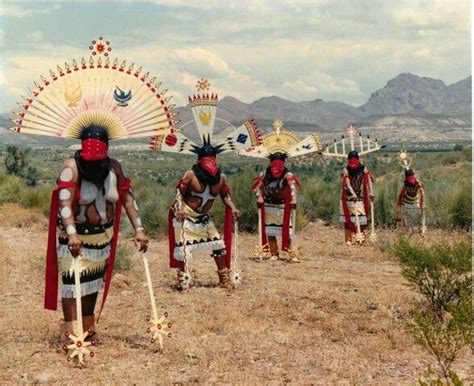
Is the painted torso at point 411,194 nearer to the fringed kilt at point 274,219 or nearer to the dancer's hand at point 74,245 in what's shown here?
the fringed kilt at point 274,219

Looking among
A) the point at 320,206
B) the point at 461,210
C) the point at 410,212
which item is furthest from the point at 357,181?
the point at 320,206

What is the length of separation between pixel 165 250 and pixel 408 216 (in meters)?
5.83

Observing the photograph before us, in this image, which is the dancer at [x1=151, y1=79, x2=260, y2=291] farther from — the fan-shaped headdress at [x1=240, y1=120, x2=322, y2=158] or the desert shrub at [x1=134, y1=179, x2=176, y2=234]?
the desert shrub at [x1=134, y1=179, x2=176, y2=234]

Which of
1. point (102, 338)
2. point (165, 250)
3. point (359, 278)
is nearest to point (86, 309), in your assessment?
point (102, 338)

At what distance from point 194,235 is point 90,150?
3.37 meters

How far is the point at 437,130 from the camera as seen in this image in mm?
147375

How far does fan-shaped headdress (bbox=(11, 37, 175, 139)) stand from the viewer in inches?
245

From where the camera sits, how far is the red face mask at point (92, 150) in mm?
6184

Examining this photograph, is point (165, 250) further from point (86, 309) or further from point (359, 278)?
point (86, 309)

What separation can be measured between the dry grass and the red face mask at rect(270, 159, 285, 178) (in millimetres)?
1767

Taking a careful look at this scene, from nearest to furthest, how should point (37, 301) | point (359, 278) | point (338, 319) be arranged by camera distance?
1. point (338, 319)
2. point (37, 301)
3. point (359, 278)

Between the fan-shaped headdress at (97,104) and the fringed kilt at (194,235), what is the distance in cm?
289

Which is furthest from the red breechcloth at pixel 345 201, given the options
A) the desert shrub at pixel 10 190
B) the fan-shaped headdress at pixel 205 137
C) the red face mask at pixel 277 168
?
the desert shrub at pixel 10 190

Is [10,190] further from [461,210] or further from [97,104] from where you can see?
[97,104]
